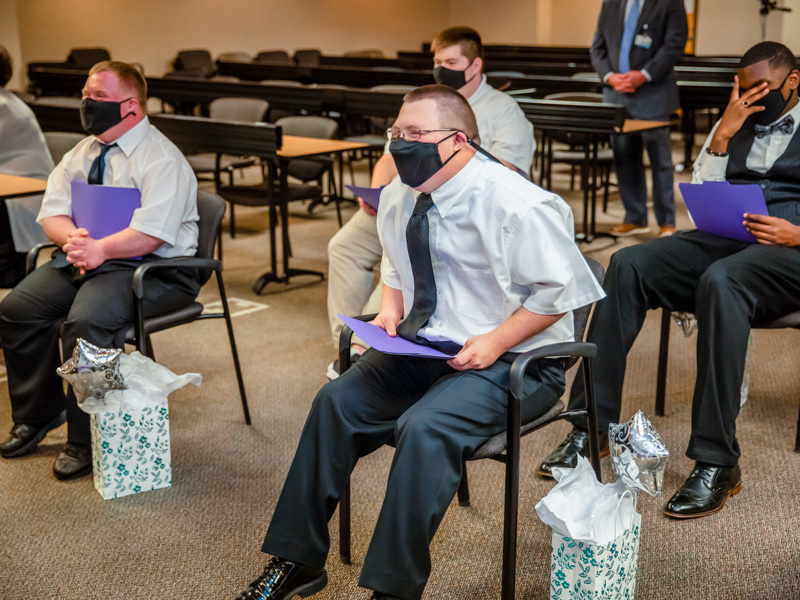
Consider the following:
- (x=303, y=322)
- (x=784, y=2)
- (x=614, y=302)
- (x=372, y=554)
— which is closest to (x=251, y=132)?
(x=303, y=322)

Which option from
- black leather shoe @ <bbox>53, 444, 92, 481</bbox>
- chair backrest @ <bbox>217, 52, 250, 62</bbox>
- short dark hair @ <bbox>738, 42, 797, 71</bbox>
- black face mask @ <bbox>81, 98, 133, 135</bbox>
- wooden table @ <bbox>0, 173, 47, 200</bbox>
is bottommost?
black leather shoe @ <bbox>53, 444, 92, 481</bbox>

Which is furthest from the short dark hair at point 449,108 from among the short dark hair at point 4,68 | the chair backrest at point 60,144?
the chair backrest at point 60,144

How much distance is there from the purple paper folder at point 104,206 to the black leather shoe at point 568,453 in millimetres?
1458

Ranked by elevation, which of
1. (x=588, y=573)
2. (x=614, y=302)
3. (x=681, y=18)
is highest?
(x=681, y=18)

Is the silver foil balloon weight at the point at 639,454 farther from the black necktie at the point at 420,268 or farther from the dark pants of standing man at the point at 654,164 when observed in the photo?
the dark pants of standing man at the point at 654,164

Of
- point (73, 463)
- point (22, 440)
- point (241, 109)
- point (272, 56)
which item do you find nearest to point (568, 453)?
point (73, 463)

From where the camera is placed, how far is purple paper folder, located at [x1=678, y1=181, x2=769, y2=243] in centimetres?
249

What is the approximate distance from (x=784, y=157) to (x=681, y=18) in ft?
10.1

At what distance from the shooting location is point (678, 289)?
2.62 m

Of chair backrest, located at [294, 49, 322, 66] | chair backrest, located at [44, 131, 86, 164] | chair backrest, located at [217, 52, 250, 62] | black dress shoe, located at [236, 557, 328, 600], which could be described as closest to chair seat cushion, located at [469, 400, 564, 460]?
black dress shoe, located at [236, 557, 328, 600]

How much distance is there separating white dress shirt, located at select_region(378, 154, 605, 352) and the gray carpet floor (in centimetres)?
61

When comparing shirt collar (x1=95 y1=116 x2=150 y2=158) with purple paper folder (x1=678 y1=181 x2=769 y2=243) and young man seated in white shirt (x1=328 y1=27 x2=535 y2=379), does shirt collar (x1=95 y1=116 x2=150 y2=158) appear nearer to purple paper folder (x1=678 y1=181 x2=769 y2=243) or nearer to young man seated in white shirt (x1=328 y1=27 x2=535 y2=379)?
young man seated in white shirt (x1=328 y1=27 x2=535 y2=379)

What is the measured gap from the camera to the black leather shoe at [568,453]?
2.53 meters

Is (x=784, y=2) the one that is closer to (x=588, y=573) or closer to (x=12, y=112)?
(x=12, y=112)
